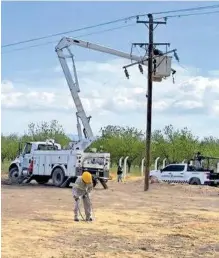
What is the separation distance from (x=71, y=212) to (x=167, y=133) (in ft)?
185

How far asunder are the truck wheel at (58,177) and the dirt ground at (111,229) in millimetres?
6670

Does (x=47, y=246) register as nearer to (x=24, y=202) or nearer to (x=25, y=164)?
(x=24, y=202)

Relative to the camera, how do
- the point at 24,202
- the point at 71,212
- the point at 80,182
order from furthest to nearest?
the point at 24,202 < the point at 71,212 < the point at 80,182

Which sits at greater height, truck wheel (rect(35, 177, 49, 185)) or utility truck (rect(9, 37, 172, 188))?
utility truck (rect(9, 37, 172, 188))

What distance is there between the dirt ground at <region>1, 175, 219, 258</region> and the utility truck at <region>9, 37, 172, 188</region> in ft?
21.0

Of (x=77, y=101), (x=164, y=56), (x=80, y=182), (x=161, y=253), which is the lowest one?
(x=161, y=253)

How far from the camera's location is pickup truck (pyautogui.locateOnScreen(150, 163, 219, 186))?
117 feet

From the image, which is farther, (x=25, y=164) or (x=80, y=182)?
(x=25, y=164)

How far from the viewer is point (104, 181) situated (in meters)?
29.9

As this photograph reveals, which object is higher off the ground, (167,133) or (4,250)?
(167,133)

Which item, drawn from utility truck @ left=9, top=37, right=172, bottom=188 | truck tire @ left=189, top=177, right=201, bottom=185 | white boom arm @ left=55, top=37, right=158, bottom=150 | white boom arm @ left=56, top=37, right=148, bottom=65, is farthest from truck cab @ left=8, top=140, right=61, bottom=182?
truck tire @ left=189, top=177, right=201, bottom=185

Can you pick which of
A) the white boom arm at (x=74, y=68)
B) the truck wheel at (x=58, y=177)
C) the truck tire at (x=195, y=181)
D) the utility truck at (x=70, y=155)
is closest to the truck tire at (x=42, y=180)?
the utility truck at (x=70, y=155)

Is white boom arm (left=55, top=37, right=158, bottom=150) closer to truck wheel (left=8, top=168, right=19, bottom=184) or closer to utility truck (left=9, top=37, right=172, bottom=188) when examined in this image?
utility truck (left=9, top=37, right=172, bottom=188)

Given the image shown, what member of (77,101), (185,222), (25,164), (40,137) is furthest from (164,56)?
(40,137)
